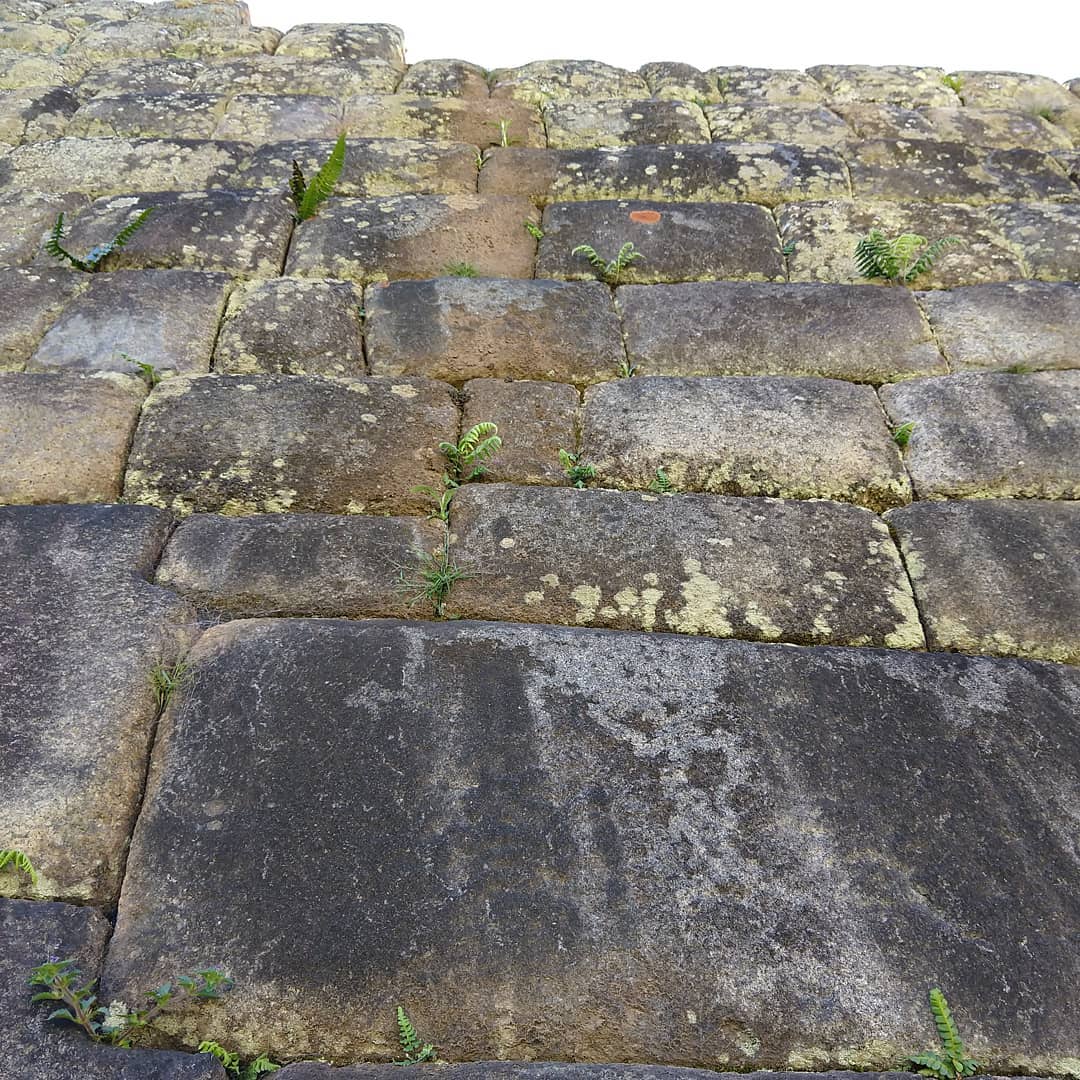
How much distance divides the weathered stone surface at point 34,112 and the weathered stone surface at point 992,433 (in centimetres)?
454

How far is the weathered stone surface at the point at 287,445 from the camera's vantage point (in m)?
2.49

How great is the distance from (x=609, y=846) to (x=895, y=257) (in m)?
2.92

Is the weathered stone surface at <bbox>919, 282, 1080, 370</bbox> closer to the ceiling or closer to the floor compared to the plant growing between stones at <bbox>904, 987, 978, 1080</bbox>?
closer to the ceiling

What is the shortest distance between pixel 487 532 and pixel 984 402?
183cm

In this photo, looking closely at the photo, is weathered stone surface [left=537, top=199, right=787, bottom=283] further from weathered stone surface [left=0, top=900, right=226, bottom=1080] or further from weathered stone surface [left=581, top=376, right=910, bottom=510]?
weathered stone surface [left=0, top=900, right=226, bottom=1080]

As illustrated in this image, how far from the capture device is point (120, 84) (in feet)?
15.6

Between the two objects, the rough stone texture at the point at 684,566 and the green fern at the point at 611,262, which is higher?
the green fern at the point at 611,262

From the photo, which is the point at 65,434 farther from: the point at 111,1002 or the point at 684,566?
the point at 684,566

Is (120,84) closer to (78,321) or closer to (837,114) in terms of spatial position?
(78,321)

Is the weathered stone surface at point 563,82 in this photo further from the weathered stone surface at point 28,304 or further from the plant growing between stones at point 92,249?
the weathered stone surface at point 28,304

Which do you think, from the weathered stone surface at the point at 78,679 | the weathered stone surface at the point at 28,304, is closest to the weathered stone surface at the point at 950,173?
the weathered stone surface at the point at 28,304

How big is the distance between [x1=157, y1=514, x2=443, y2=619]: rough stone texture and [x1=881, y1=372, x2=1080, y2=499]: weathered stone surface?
1687 mm

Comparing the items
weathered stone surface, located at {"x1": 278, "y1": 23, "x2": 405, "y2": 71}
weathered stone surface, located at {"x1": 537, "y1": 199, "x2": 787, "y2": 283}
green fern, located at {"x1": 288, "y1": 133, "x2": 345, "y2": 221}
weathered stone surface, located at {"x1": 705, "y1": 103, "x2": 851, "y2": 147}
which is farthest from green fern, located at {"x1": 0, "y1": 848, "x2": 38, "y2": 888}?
weathered stone surface, located at {"x1": 278, "y1": 23, "x2": 405, "y2": 71}

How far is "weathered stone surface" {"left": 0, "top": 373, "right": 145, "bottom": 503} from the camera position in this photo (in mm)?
2439
